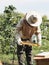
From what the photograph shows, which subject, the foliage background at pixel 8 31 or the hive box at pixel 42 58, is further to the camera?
the foliage background at pixel 8 31

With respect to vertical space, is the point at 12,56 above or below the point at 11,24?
below

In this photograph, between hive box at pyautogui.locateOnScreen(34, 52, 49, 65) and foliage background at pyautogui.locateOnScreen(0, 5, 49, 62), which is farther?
foliage background at pyautogui.locateOnScreen(0, 5, 49, 62)

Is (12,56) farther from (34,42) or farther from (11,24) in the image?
(34,42)

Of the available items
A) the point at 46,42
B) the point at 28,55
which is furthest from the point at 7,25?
the point at 28,55

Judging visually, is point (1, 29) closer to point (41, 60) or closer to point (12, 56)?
point (12, 56)

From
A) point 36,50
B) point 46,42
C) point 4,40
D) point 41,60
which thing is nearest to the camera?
point 41,60

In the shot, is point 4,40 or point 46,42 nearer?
point 4,40

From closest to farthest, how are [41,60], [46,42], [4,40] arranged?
[41,60] < [4,40] < [46,42]

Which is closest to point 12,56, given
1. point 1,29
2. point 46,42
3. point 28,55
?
point 1,29

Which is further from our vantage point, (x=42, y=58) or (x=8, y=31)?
(x=8, y=31)

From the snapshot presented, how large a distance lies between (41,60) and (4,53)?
6866 millimetres

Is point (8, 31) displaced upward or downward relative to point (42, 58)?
downward

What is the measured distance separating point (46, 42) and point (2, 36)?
348 cm

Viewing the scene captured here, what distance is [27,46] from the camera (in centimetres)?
679
